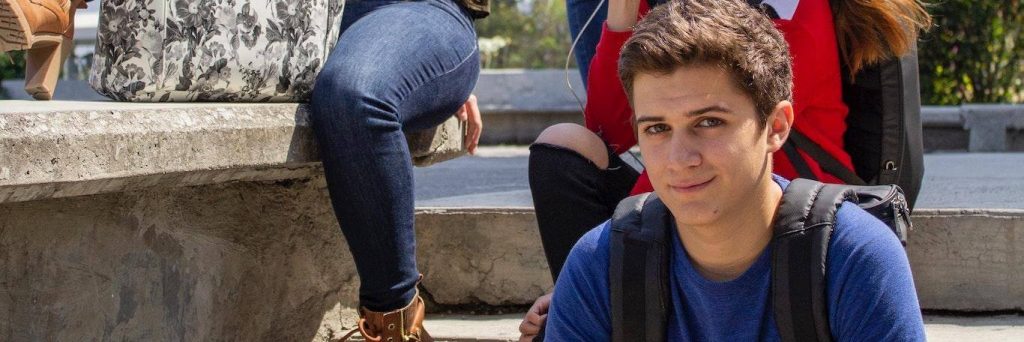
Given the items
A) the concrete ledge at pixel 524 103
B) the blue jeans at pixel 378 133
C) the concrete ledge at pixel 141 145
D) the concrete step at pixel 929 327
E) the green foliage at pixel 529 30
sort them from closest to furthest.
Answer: the concrete ledge at pixel 141 145 < the blue jeans at pixel 378 133 < the concrete step at pixel 929 327 < the concrete ledge at pixel 524 103 < the green foliage at pixel 529 30

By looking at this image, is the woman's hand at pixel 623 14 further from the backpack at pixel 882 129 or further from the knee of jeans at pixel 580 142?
the backpack at pixel 882 129

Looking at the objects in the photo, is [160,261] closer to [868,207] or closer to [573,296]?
[573,296]

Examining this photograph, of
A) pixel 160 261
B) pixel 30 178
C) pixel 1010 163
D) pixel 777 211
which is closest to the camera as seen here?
pixel 777 211

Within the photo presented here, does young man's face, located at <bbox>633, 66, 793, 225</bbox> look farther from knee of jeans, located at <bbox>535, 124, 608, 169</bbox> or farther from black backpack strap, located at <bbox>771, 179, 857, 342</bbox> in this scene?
knee of jeans, located at <bbox>535, 124, 608, 169</bbox>

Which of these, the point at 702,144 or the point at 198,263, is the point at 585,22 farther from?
the point at 702,144

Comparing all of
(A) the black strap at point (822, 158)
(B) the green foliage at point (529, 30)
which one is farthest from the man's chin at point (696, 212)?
(B) the green foliage at point (529, 30)

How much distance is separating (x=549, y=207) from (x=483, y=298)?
0.88m

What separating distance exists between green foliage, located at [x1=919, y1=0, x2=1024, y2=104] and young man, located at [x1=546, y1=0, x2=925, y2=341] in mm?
5576

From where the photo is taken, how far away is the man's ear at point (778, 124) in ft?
6.84

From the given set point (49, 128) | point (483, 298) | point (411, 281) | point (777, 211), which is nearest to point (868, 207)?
point (777, 211)

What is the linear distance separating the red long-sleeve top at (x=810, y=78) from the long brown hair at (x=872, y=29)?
3 cm

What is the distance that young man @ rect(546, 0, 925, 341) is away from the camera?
1.93 metres

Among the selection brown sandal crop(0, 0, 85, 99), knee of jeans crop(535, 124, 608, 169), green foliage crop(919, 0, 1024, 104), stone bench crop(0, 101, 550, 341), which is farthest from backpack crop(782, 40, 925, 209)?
green foliage crop(919, 0, 1024, 104)

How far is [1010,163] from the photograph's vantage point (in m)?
4.78
